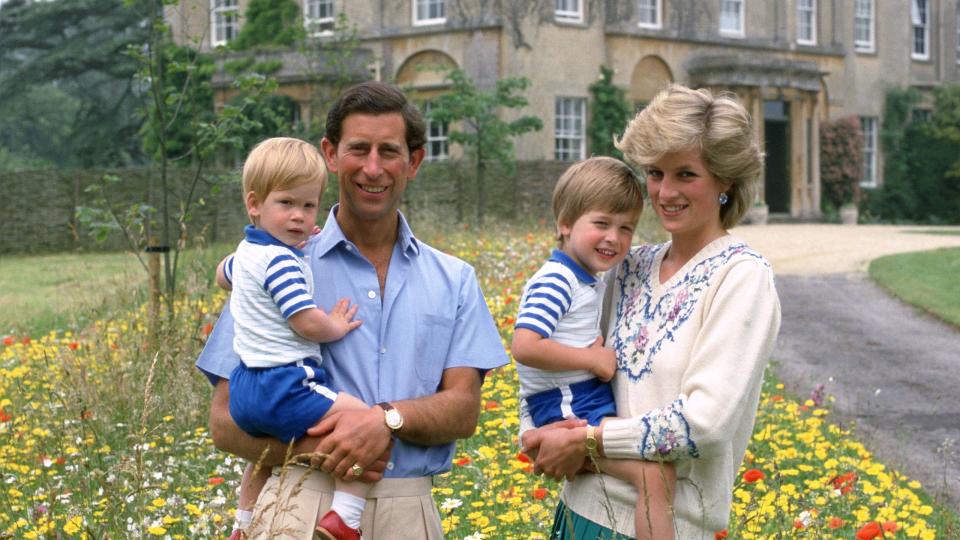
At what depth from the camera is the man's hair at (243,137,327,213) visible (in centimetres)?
332

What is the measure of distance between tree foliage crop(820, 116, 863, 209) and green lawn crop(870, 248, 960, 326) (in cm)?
1382

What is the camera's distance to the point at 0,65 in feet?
146

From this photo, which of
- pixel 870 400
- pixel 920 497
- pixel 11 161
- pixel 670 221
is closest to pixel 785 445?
pixel 920 497

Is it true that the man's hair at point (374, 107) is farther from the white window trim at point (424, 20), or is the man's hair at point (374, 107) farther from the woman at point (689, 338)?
the white window trim at point (424, 20)

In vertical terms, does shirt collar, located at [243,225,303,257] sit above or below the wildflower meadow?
above

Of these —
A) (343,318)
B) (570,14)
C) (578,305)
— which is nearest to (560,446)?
(578,305)

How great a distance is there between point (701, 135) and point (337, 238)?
3.37ft

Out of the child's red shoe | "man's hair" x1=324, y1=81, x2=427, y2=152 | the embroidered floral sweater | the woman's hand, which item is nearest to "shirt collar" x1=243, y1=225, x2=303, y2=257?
"man's hair" x1=324, y1=81, x2=427, y2=152

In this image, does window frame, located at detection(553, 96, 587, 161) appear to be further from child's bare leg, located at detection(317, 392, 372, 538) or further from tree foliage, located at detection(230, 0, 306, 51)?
child's bare leg, located at detection(317, 392, 372, 538)

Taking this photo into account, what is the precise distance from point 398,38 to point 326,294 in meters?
26.3

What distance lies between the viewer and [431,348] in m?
3.42

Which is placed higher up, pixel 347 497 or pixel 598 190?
pixel 598 190

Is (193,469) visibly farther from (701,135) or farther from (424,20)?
(424,20)

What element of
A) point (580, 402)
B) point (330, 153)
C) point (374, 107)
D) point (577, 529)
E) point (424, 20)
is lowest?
point (577, 529)
